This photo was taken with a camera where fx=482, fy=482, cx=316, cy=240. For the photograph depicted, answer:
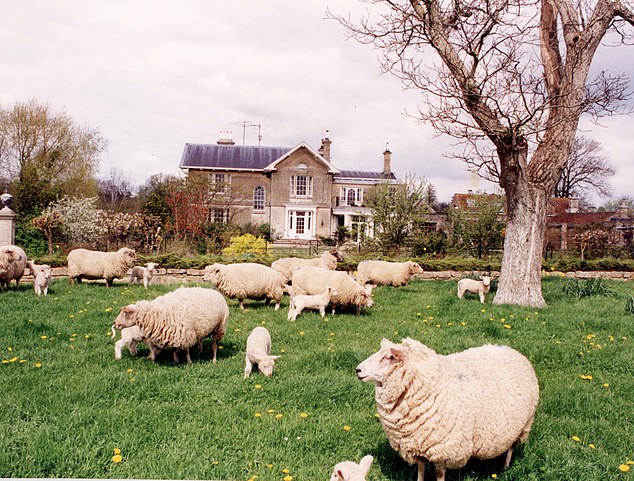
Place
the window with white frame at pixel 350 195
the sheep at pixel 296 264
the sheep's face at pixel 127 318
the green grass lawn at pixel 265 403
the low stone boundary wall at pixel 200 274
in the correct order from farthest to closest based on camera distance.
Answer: the window with white frame at pixel 350 195 < the low stone boundary wall at pixel 200 274 < the sheep at pixel 296 264 < the sheep's face at pixel 127 318 < the green grass lawn at pixel 265 403

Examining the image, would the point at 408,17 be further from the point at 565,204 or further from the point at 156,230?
the point at 565,204

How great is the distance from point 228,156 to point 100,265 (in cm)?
3415

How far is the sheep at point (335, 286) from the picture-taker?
1107 centimetres

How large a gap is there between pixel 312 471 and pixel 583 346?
6012 mm

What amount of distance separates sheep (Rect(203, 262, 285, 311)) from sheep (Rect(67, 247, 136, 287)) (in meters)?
3.95

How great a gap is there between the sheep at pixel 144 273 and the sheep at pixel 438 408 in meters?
11.5

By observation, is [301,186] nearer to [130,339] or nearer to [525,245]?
[525,245]

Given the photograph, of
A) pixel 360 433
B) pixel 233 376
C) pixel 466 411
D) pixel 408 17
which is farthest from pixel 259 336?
pixel 408 17

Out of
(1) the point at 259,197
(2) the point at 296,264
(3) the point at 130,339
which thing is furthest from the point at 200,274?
(1) the point at 259,197

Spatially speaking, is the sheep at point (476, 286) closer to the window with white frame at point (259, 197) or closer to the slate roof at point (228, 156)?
the window with white frame at point (259, 197)

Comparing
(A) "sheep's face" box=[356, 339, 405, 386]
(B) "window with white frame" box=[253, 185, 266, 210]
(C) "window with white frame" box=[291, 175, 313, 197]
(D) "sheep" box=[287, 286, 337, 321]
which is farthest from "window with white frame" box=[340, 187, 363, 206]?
(A) "sheep's face" box=[356, 339, 405, 386]

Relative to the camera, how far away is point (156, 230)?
24.5m

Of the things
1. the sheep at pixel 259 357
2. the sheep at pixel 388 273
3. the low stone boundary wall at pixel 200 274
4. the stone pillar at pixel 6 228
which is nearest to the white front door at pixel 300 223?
the low stone boundary wall at pixel 200 274

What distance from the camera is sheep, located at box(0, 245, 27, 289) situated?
12.6 m
